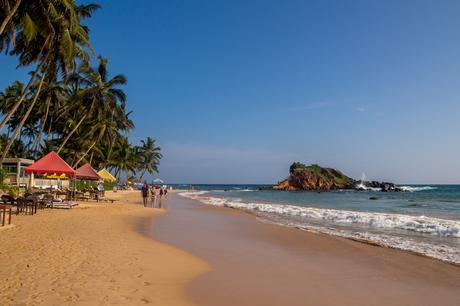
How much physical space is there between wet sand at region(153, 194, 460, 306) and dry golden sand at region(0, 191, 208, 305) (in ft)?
1.78

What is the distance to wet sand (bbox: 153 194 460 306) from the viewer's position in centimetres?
599

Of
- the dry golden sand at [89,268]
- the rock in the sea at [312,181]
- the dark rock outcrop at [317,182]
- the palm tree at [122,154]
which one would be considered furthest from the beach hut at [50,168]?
the rock in the sea at [312,181]

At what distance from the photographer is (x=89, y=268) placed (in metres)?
7.07

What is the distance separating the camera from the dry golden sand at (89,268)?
548 cm

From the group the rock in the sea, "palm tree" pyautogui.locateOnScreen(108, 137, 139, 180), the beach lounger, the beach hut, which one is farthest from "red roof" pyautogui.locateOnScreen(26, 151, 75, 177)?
the rock in the sea

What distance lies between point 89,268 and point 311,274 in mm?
4217

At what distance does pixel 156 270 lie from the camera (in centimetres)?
734

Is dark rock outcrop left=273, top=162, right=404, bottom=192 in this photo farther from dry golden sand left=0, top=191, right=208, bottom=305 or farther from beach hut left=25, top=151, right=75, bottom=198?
dry golden sand left=0, top=191, right=208, bottom=305

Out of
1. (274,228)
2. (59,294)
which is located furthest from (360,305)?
(274,228)

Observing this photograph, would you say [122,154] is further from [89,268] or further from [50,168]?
[89,268]

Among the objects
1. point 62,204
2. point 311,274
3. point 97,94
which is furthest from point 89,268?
point 97,94

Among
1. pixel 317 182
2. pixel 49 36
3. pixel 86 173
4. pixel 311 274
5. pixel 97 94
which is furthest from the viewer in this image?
pixel 317 182

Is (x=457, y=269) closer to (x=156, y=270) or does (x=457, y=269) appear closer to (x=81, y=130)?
(x=156, y=270)

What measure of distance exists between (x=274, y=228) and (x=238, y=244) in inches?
184
